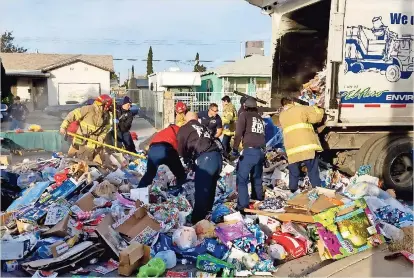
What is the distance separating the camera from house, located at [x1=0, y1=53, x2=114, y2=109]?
30531 millimetres

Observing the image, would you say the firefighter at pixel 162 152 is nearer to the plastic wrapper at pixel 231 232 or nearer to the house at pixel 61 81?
the plastic wrapper at pixel 231 232

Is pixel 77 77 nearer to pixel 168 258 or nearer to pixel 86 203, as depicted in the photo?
pixel 86 203

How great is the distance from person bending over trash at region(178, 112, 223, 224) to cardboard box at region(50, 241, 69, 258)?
160cm

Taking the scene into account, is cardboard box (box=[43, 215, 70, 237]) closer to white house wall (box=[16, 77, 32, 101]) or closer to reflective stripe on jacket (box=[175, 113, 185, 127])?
reflective stripe on jacket (box=[175, 113, 185, 127])

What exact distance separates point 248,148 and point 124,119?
429cm

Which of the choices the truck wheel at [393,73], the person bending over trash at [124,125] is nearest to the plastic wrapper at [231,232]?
the truck wheel at [393,73]

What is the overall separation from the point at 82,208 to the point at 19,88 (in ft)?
91.4

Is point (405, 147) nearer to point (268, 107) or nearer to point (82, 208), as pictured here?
point (268, 107)

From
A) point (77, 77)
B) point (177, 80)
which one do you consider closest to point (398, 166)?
point (177, 80)

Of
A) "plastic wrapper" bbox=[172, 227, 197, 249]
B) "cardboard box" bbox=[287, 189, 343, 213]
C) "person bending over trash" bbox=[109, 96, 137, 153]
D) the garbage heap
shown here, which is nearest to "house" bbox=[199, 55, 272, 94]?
"person bending over trash" bbox=[109, 96, 137, 153]

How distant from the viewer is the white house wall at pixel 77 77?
30.8m

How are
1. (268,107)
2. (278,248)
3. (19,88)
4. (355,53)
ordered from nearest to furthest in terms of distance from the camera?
(278,248)
(355,53)
(268,107)
(19,88)

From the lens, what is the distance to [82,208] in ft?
18.3

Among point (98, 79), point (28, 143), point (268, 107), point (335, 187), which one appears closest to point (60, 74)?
point (98, 79)
